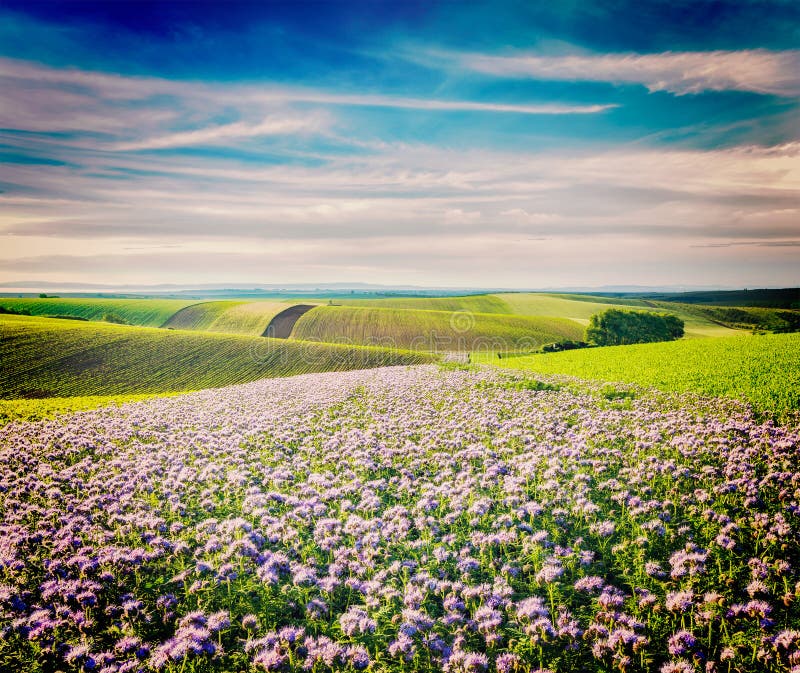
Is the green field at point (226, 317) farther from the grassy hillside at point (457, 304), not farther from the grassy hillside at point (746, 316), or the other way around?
the grassy hillside at point (746, 316)

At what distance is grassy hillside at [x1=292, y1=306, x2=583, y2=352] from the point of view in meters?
70.7

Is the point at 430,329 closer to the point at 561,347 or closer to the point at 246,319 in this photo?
the point at 561,347

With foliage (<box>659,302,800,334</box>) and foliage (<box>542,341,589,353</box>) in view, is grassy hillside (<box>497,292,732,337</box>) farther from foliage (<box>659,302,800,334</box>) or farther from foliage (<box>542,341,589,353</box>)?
foliage (<box>542,341,589,353</box>)

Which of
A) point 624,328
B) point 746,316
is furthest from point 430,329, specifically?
point 746,316

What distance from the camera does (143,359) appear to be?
4009cm

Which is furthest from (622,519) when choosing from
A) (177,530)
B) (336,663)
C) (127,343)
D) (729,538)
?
(127,343)

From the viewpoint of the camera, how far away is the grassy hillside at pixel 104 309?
109325 millimetres

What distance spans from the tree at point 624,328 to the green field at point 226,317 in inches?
2364

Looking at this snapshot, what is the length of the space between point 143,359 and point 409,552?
42147mm

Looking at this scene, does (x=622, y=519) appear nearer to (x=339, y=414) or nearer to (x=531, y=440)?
(x=531, y=440)

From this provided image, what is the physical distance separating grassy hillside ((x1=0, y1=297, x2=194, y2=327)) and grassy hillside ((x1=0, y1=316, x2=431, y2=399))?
69.6m

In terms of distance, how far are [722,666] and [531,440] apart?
5.65 metres

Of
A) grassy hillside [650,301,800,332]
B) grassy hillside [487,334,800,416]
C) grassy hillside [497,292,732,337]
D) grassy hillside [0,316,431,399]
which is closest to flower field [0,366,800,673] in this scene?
grassy hillside [487,334,800,416]

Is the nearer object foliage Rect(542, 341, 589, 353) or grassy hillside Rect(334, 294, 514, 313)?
foliage Rect(542, 341, 589, 353)
